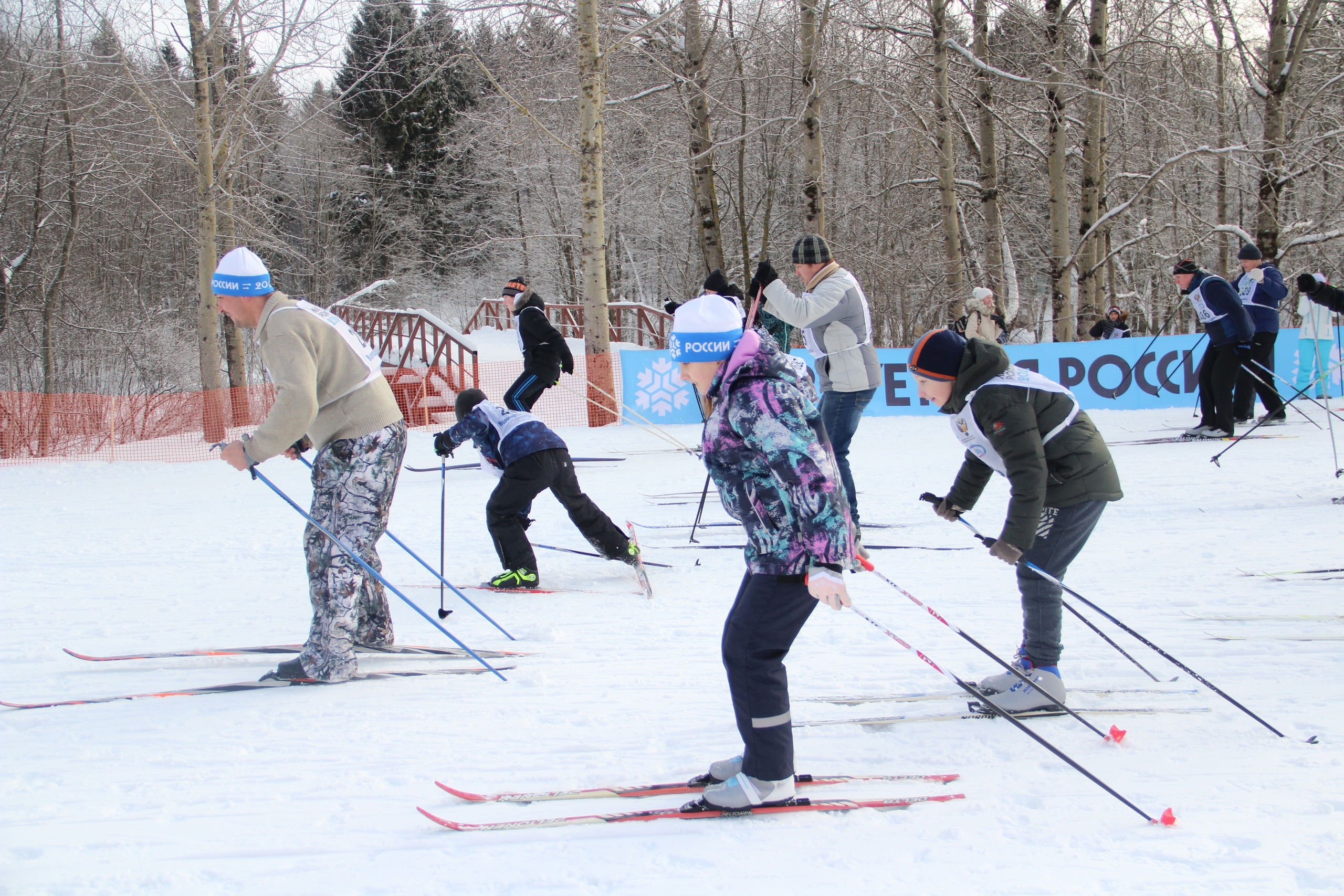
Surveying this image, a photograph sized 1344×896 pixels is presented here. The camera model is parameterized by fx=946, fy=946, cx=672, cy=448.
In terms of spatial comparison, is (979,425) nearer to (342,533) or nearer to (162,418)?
(342,533)

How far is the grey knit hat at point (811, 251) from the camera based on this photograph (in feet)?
17.5

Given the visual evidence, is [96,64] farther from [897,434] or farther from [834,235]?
[834,235]

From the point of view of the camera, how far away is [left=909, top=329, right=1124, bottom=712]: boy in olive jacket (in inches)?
121

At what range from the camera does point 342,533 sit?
3.80 m

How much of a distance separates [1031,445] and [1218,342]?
23.1ft

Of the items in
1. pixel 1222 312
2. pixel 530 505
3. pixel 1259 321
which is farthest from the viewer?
pixel 1259 321

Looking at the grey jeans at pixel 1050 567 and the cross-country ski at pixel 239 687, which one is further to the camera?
the cross-country ski at pixel 239 687

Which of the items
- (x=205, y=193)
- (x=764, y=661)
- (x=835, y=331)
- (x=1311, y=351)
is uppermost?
(x=205, y=193)

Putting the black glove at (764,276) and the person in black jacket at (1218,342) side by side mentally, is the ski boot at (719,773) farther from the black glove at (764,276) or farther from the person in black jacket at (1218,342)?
the person in black jacket at (1218,342)

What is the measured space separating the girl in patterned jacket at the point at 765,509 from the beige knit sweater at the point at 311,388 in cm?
165

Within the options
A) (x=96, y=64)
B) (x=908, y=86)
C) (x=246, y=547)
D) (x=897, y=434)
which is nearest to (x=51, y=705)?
(x=246, y=547)

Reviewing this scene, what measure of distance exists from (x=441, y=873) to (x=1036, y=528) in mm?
2045

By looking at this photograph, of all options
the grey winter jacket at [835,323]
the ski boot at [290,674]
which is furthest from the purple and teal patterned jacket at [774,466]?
the grey winter jacket at [835,323]

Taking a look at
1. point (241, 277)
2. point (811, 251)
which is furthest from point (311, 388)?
point (811, 251)
